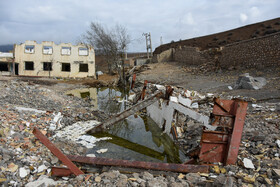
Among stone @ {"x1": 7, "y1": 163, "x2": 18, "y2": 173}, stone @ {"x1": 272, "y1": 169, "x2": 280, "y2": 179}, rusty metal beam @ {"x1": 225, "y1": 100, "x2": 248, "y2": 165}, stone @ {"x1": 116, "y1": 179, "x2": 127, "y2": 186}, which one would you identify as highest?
rusty metal beam @ {"x1": 225, "y1": 100, "x2": 248, "y2": 165}

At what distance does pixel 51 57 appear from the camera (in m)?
26.6

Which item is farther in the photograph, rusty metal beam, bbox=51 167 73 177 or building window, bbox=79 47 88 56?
building window, bbox=79 47 88 56

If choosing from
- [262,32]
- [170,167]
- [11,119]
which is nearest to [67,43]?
[11,119]

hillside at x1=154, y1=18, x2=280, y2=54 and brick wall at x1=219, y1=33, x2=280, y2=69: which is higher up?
hillside at x1=154, y1=18, x2=280, y2=54

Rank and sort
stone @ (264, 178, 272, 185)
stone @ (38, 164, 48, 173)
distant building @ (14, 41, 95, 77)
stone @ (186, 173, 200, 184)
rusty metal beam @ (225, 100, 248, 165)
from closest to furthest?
stone @ (264, 178, 272, 185) < stone @ (186, 173, 200, 184) < rusty metal beam @ (225, 100, 248, 165) < stone @ (38, 164, 48, 173) < distant building @ (14, 41, 95, 77)

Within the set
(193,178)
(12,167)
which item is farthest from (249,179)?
(12,167)

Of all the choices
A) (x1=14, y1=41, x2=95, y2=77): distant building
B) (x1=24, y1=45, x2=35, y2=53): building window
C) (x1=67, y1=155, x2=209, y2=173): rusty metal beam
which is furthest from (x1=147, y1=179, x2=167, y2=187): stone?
(x1=24, y1=45, x2=35, y2=53): building window

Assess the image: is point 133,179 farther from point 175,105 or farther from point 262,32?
point 262,32

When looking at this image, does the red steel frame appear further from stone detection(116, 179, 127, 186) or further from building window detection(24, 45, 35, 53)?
building window detection(24, 45, 35, 53)

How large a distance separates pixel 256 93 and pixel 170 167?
7.27m

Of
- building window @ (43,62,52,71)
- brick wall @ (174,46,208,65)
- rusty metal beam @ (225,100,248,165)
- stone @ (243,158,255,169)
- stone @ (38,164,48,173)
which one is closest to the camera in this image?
stone @ (243,158,255,169)

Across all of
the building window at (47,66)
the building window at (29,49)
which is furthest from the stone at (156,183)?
the building window at (29,49)

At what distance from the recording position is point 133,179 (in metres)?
3.47

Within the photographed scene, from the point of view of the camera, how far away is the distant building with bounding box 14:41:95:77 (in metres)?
26.3
